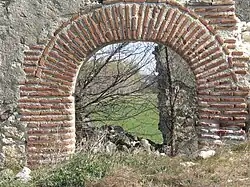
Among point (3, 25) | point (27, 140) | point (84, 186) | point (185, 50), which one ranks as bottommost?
point (84, 186)

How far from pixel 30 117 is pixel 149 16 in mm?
2137

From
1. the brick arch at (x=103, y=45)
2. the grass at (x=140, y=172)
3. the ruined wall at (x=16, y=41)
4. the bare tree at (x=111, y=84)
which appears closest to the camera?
the grass at (x=140, y=172)

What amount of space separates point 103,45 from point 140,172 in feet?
6.27

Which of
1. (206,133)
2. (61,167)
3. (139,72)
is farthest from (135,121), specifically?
(61,167)

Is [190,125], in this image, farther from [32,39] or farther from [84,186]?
[84,186]

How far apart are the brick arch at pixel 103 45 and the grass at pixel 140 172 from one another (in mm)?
622

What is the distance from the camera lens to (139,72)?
10836mm

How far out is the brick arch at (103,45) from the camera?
6.12 metres

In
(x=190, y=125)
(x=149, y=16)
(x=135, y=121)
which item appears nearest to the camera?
(x=149, y=16)

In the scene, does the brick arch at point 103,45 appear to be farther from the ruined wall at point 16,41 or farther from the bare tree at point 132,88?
the bare tree at point 132,88

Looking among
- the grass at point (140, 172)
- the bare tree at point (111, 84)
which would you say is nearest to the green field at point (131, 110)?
the bare tree at point (111, 84)

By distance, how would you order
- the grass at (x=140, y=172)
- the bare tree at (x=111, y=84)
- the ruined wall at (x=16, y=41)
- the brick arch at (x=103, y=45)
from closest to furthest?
the grass at (x=140, y=172)
the brick arch at (x=103, y=45)
the ruined wall at (x=16, y=41)
the bare tree at (x=111, y=84)

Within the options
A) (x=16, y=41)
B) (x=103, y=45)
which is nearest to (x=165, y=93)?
(x=103, y=45)

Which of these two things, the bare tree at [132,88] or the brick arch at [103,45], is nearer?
the brick arch at [103,45]
